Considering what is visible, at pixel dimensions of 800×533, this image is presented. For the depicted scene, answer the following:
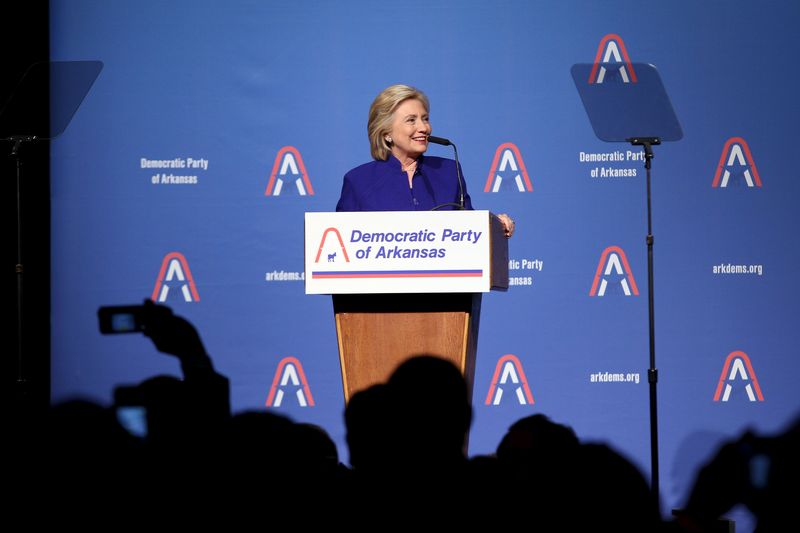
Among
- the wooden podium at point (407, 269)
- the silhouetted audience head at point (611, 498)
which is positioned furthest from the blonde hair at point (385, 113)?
the silhouetted audience head at point (611, 498)

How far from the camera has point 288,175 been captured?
4734 mm

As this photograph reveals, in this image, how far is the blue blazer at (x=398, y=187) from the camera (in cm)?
321

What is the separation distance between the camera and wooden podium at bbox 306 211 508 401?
2.70 meters

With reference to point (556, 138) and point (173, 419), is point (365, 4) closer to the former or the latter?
point (556, 138)

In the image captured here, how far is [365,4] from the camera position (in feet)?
15.8

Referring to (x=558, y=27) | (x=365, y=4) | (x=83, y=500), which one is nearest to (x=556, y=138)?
(x=558, y=27)

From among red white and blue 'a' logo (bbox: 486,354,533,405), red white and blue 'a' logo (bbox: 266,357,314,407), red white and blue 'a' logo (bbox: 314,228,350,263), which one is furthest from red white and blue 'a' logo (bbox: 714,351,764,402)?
red white and blue 'a' logo (bbox: 314,228,350,263)

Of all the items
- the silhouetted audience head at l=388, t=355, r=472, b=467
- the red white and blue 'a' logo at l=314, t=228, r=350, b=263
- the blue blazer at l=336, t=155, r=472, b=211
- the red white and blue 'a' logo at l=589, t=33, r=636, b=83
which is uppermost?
the red white and blue 'a' logo at l=589, t=33, r=636, b=83

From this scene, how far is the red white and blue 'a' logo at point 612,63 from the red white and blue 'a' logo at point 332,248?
2.04 metres

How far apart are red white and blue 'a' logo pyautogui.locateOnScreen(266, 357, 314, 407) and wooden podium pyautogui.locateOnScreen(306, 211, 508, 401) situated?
6.26 feet

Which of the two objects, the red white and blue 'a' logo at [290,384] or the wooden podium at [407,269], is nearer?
the wooden podium at [407,269]

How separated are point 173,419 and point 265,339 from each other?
27.6 inches

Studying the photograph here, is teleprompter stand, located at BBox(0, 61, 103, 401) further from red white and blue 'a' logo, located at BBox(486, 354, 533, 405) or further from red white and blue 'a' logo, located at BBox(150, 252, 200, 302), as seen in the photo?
red white and blue 'a' logo, located at BBox(486, 354, 533, 405)

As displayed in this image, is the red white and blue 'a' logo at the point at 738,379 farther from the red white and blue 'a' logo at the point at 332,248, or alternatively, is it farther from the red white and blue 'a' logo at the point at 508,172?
the red white and blue 'a' logo at the point at 332,248
